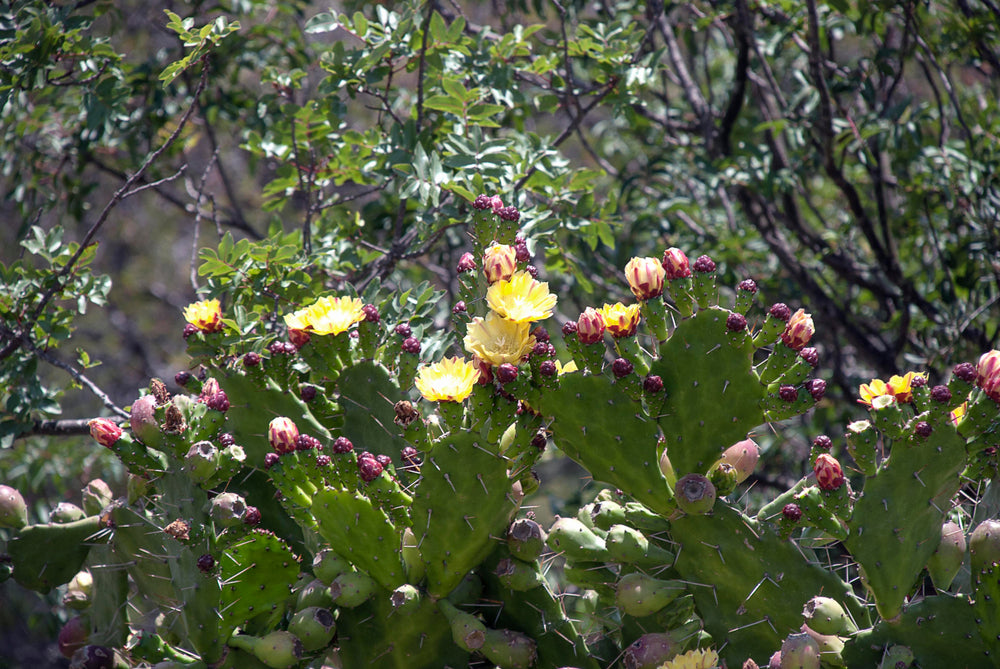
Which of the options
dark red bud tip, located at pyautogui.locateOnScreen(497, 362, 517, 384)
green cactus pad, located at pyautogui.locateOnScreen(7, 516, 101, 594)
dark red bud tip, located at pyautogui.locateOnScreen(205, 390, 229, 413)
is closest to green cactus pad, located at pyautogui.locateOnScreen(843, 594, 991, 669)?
dark red bud tip, located at pyautogui.locateOnScreen(497, 362, 517, 384)

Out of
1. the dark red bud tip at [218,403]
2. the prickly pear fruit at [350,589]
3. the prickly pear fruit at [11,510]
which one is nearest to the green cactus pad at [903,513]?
the prickly pear fruit at [350,589]

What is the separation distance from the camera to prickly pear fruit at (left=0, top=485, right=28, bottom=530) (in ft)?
6.54

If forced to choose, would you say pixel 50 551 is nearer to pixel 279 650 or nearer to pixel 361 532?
pixel 279 650

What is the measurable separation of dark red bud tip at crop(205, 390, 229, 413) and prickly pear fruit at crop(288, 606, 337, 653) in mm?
468

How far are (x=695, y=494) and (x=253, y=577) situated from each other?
3.17 ft

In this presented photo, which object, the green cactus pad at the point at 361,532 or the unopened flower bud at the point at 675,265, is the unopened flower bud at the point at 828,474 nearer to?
the unopened flower bud at the point at 675,265

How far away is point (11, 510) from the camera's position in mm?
2000

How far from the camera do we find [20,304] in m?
2.50

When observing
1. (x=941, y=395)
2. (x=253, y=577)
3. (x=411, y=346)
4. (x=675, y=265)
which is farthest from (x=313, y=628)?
(x=941, y=395)

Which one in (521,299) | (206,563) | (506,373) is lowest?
(206,563)

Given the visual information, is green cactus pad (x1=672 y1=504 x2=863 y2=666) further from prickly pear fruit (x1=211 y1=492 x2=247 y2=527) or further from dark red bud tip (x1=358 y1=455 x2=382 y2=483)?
prickly pear fruit (x1=211 y1=492 x2=247 y2=527)

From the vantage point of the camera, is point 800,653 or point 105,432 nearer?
point 800,653

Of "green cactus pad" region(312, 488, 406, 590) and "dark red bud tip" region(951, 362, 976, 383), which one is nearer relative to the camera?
"dark red bud tip" region(951, 362, 976, 383)

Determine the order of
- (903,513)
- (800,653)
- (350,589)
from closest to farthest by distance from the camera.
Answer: (800,653)
(903,513)
(350,589)
